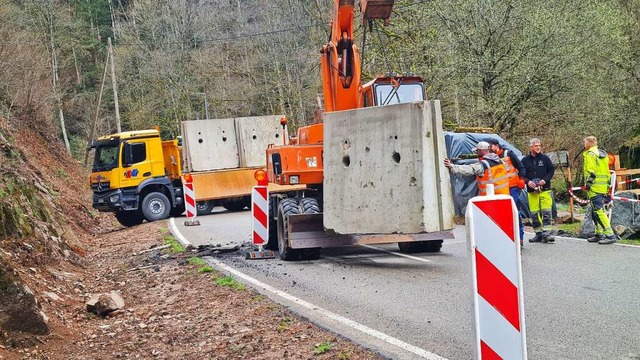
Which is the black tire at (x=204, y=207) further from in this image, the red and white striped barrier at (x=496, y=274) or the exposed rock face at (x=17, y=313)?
the red and white striped barrier at (x=496, y=274)

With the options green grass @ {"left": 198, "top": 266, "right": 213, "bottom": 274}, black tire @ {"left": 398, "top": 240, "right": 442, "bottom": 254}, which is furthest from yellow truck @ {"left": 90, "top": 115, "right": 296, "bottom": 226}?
black tire @ {"left": 398, "top": 240, "right": 442, "bottom": 254}

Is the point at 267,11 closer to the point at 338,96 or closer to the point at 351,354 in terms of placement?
the point at 338,96

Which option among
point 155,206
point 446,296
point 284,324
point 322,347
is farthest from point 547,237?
point 155,206

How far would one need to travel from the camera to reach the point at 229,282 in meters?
9.03

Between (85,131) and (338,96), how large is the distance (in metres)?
36.6

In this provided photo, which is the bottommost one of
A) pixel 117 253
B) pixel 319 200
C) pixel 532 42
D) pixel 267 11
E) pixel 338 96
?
pixel 117 253

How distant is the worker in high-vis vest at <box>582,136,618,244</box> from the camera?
11.3m

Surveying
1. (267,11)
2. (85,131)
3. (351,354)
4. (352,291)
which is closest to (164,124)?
(85,131)

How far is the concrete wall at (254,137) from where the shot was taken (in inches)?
928

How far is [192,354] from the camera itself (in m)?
6.01

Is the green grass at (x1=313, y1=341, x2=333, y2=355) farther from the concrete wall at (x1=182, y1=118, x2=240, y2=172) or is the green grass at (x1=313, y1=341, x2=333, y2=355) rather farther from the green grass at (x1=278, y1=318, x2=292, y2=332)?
the concrete wall at (x1=182, y1=118, x2=240, y2=172)

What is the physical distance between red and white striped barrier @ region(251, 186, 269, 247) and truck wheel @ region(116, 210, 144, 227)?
1186 centimetres

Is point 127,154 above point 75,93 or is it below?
below

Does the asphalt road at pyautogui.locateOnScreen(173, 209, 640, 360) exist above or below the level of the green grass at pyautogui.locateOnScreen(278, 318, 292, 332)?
below
